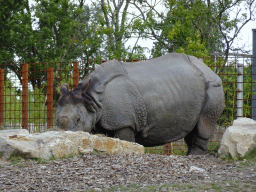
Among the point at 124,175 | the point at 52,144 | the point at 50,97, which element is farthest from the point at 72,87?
the point at 124,175

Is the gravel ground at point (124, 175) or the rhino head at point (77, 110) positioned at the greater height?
the rhino head at point (77, 110)

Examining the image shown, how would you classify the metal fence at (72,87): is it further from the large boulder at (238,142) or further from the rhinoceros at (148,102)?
the large boulder at (238,142)

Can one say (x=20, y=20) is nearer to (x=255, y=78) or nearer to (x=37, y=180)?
(x=255, y=78)

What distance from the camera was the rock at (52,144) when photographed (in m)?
4.38

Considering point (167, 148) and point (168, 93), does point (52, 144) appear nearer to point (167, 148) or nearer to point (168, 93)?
point (168, 93)

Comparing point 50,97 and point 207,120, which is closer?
point 207,120

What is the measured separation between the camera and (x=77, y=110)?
5.23 m

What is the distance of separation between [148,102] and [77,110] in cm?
113

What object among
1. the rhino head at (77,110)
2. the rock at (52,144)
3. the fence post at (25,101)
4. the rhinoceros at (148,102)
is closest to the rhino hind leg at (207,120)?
the rhinoceros at (148,102)

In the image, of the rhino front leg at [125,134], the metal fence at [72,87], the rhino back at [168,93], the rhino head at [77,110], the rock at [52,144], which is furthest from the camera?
the metal fence at [72,87]

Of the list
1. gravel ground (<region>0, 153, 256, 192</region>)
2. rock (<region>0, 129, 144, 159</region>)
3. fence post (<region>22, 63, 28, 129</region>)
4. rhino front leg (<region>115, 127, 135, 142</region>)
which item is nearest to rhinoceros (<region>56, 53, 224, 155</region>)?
rhino front leg (<region>115, 127, 135, 142</region>)

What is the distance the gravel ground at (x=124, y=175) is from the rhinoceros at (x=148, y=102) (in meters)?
0.92

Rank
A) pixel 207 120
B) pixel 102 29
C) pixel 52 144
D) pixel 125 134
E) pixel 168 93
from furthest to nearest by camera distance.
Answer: pixel 102 29 → pixel 207 120 → pixel 168 93 → pixel 125 134 → pixel 52 144

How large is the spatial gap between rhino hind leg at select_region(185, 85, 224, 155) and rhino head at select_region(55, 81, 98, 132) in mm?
1935
